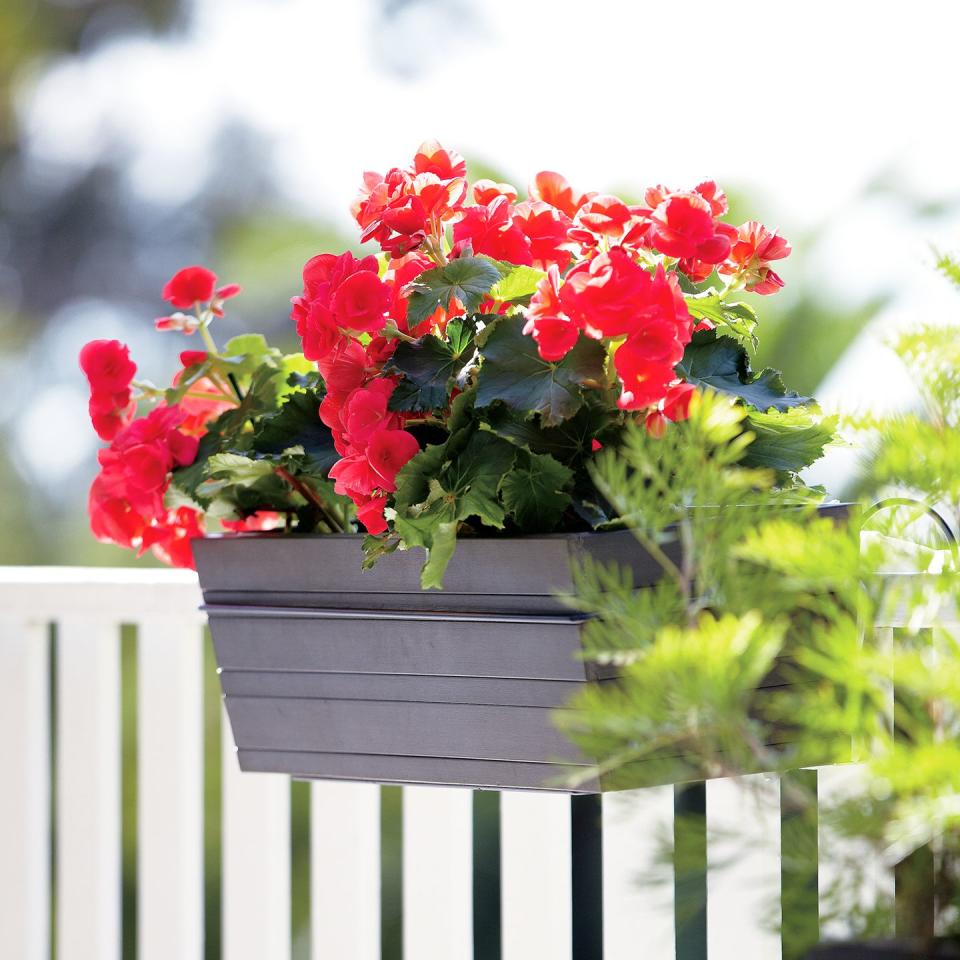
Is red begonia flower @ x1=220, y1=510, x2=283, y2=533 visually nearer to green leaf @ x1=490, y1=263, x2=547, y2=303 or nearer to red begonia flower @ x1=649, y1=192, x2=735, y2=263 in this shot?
green leaf @ x1=490, y1=263, x2=547, y2=303

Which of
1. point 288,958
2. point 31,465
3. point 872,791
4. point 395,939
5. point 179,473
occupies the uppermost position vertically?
point 31,465

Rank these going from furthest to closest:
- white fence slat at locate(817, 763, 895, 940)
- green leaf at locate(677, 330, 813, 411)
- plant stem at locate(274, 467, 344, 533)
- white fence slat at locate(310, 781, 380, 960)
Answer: white fence slat at locate(310, 781, 380, 960), plant stem at locate(274, 467, 344, 533), green leaf at locate(677, 330, 813, 411), white fence slat at locate(817, 763, 895, 940)

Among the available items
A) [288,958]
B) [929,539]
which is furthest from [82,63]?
[929,539]

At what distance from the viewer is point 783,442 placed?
78cm

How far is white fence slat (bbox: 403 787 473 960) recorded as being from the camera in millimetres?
1235

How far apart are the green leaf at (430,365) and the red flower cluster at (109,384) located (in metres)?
0.26

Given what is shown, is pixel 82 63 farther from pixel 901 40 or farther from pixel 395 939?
pixel 395 939

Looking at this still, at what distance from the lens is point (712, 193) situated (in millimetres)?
845

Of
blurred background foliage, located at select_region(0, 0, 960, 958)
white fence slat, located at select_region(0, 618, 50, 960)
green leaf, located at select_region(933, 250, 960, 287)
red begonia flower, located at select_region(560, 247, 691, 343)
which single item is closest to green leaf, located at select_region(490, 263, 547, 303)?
red begonia flower, located at select_region(560, 247, 691, 343)

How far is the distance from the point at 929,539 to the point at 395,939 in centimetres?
550

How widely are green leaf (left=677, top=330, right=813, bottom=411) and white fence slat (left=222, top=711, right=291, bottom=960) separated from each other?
2.39ft

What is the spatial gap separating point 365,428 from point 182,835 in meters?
0.75

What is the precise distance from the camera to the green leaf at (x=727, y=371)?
0.80 metres

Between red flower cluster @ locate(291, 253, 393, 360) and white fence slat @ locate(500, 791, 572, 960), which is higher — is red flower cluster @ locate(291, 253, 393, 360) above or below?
above
